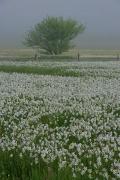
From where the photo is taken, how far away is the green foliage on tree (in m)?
A: 94.9

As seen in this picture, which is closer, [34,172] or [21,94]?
[34,172]

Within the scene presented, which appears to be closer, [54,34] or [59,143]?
[59,143]

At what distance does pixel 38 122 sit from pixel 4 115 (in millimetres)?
1716

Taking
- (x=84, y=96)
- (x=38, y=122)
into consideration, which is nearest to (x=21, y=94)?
(x=84, y=96)

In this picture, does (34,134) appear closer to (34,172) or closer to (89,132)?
(89,132)

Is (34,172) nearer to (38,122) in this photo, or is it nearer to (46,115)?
(38,122)

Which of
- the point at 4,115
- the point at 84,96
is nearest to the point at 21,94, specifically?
the point at 84,96

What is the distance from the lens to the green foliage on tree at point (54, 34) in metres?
94.9

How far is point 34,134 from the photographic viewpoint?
1145cm

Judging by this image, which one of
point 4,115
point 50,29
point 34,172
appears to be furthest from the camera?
point 50,29

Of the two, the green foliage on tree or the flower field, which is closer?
the flower field

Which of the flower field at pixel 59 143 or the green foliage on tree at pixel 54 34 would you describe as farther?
the green foliage on tree at pixel 54 34

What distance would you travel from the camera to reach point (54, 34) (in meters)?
95.4

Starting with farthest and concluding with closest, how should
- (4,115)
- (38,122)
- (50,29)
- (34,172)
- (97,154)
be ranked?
(50,29) < (4,115) < (38,122) < (97,154) < (34,172)
